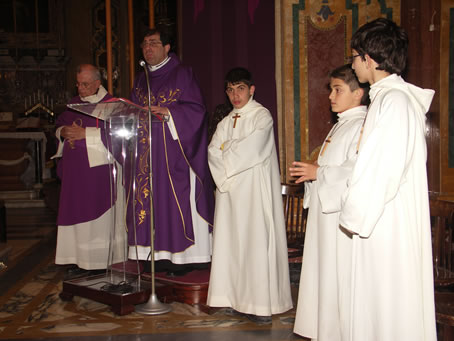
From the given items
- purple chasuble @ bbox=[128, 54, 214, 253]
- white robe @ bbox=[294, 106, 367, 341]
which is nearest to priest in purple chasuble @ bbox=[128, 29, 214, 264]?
purple chasuble @ bbox=[128, 54, 214, 253]

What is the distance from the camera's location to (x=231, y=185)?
137 inches

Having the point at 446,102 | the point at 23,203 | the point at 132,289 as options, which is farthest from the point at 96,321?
the point at 23,203

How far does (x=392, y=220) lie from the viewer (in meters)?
2.04

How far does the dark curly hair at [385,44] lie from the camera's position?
6.73 ft

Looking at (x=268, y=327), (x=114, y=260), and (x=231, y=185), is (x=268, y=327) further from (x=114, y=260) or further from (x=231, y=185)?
(x=114, y=260)

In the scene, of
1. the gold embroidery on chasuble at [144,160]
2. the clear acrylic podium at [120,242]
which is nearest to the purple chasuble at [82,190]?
the gold embroidery on chasuble at [144,160]

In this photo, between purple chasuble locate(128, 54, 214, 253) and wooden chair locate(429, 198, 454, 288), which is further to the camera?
purple chasuble locate(128, 54, 214, 253)

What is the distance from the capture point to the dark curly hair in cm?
205

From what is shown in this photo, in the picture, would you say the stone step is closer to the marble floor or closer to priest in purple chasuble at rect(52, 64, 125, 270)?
the marble floor

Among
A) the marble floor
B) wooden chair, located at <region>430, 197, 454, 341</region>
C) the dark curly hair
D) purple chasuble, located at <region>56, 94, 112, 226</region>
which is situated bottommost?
the marble floor

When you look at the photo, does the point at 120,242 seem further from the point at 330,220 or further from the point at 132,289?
the point at 330,220

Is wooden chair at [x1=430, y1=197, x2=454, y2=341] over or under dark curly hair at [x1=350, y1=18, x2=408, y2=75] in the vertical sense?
under

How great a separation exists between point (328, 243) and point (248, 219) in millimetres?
883

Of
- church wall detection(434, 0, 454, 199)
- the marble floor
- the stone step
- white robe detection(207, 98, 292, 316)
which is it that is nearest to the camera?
the marble floor
